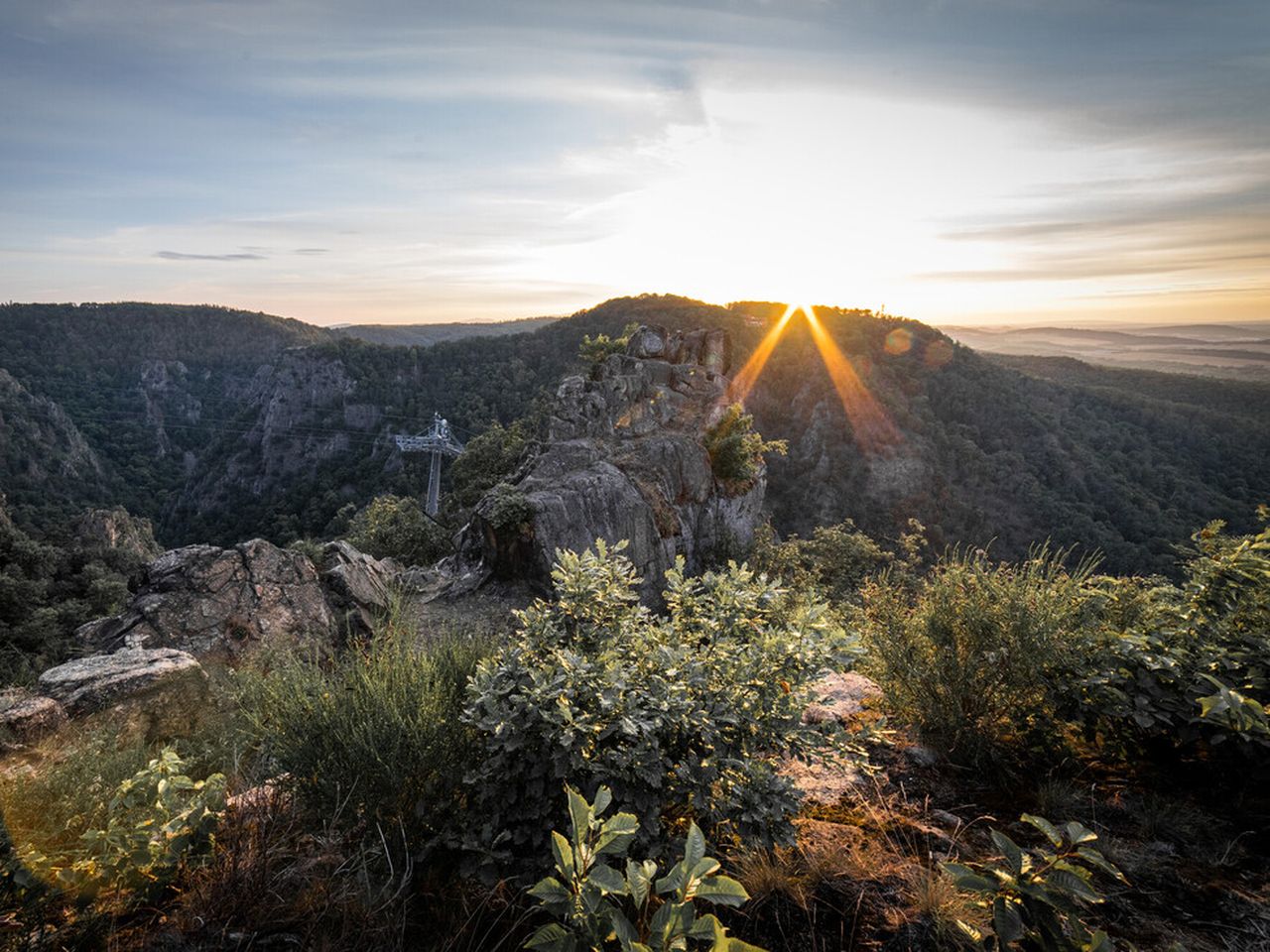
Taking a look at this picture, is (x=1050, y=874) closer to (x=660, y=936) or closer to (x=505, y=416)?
(x=660, y=936)

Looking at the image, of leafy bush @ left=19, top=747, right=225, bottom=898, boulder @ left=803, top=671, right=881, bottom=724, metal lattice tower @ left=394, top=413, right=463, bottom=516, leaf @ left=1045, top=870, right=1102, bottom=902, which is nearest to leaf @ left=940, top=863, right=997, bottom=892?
leaf @ left=1045, top=870, right=1102, bottom=902

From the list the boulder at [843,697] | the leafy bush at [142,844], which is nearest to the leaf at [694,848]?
the leafy bush at [142,844]

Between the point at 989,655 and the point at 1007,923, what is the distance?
2076 millimetres

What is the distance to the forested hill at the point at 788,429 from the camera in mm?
61969

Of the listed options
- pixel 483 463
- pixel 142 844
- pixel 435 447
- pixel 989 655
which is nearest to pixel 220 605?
pixel 142 844

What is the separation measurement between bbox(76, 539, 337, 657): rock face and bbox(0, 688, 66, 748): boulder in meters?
2.95

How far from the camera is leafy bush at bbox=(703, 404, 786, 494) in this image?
813 inches

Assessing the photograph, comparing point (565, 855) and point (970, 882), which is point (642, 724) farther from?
point (970, 882)

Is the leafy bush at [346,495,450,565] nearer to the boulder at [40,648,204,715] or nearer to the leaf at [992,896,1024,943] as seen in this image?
the boulder at [40,648,204,715]

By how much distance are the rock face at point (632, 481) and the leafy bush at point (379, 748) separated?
6.75 meters

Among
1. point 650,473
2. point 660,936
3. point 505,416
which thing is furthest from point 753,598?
point 505,416

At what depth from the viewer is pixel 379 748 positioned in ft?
8.12

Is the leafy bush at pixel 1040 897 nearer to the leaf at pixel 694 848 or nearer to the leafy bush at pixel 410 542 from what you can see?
the leaf at pixel 694 848

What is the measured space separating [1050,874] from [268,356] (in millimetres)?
167067
